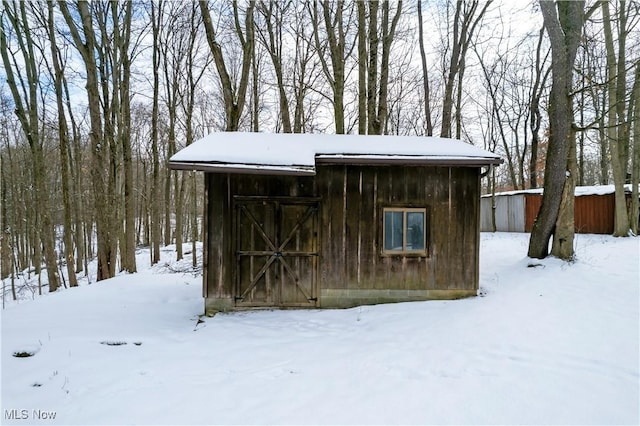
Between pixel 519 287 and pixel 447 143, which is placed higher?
pixel 447 143

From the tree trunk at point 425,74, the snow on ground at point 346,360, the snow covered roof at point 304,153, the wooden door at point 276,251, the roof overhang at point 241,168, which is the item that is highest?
the tree trunk at point 425,74

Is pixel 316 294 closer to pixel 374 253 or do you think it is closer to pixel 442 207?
pixel 374 253

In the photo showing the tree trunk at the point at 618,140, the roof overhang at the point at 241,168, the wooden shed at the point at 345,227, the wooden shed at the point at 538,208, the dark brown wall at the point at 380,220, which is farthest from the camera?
the wooden shed at the point at 538,208

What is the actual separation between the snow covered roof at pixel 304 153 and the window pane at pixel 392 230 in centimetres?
103

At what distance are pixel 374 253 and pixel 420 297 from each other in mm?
1237

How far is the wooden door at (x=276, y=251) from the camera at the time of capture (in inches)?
228

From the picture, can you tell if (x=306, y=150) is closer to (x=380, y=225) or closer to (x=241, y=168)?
(x=241, y=168)

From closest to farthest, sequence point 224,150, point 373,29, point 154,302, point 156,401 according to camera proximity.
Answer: point 156,401 < point 224,150 < point 154,302 < point 373,29

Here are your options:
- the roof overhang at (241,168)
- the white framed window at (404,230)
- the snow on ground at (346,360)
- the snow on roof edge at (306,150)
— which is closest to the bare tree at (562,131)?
the snow on ground at (346,360)

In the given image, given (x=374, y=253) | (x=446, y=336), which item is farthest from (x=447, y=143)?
(x=446, y=336)

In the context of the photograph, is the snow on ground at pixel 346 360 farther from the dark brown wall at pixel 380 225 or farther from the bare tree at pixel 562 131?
the bare tree at pixel 562 131

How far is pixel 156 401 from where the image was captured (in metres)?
3.06

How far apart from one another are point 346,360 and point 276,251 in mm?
2462

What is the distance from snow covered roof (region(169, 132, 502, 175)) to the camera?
16.9 feet
